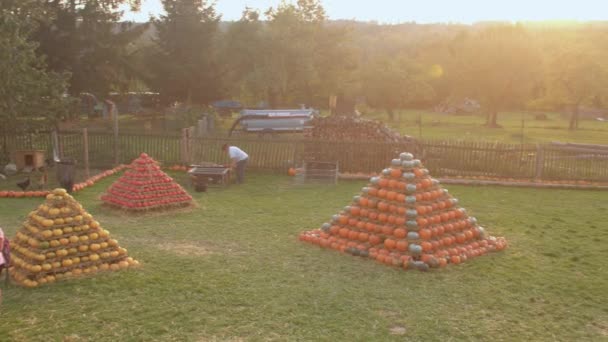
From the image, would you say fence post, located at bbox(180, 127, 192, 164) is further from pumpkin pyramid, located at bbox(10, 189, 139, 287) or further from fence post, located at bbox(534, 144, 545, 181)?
fence post, located at bbox(534, 144, 545, 181)

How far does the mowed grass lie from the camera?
21.7 ft

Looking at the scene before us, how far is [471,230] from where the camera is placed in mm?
10352

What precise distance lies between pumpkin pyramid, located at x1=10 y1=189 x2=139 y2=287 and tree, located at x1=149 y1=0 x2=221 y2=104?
31.1m

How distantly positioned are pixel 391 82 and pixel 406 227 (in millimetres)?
46959

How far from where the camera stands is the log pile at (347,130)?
66.3 feet

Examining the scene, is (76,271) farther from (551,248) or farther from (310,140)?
(310,140)

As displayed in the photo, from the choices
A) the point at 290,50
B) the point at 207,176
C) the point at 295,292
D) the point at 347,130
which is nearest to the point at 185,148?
the point at 207,176

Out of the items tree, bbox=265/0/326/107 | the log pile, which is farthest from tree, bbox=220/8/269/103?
the log pile

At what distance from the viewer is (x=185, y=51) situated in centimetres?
3906

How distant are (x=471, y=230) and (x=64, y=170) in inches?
411

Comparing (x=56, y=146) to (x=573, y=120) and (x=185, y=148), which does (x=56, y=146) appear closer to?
(x=185, y=148)

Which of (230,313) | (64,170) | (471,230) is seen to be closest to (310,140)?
(64,170)

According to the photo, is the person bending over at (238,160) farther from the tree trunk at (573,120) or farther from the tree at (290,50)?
the tree trunk at (573,120)

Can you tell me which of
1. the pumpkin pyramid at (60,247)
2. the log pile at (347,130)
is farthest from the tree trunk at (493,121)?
the pumpkin pyramid at (60,247)
